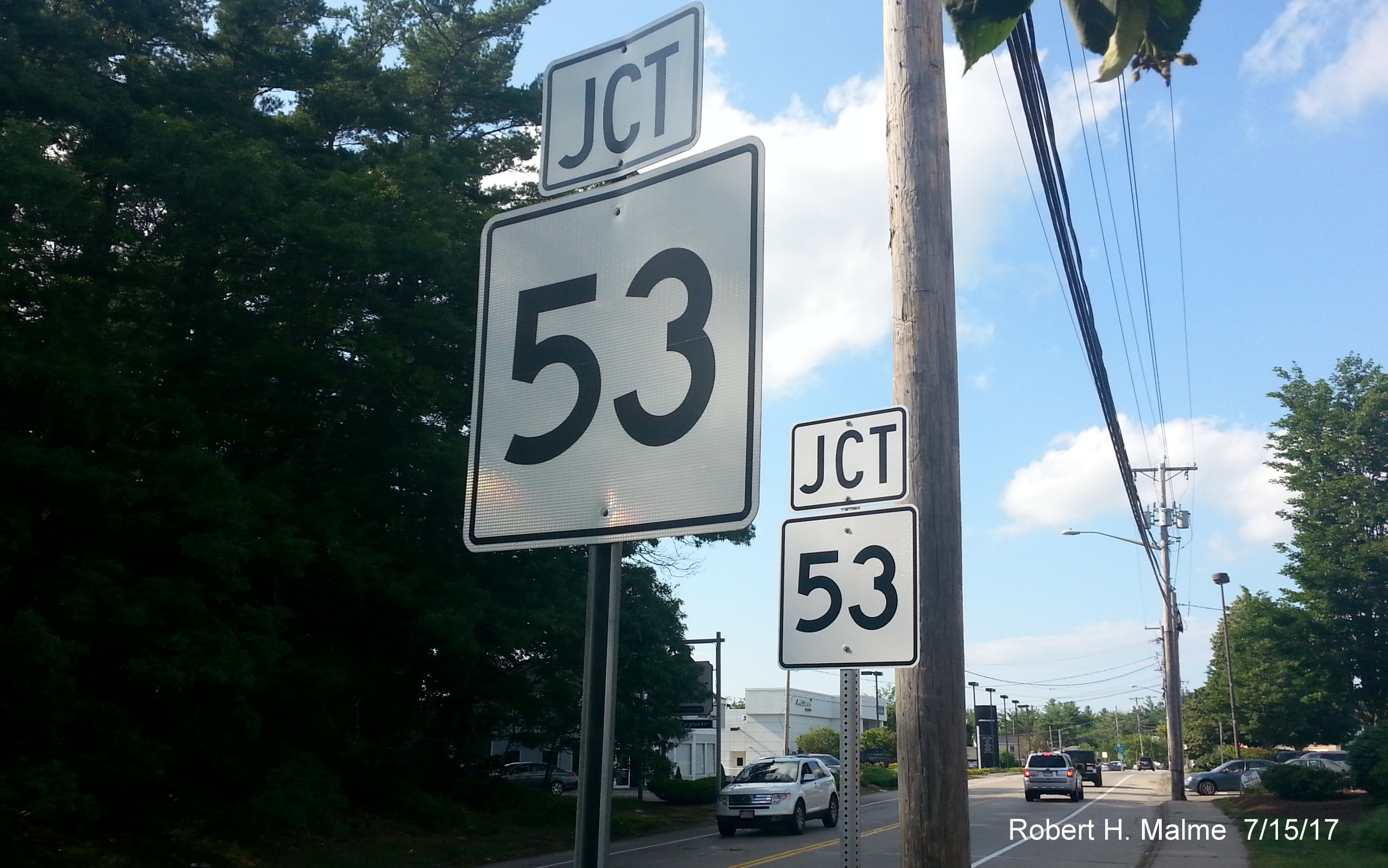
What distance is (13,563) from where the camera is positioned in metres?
16.0

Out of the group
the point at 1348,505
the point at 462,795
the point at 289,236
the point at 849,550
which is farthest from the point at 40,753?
the point at 1348,505

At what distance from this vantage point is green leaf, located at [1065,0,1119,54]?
16.3ft

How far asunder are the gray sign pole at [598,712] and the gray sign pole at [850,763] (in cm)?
319

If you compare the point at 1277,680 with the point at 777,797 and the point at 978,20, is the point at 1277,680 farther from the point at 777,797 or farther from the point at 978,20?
the point at 978,20

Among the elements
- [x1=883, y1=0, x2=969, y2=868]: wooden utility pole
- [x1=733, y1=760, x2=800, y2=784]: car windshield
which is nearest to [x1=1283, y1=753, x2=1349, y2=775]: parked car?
[x1=733, y1=760, x2=800, y2=784]: car windshield

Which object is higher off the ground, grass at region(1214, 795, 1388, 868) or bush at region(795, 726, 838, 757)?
grass at region(1214, 795, 1388, 868)

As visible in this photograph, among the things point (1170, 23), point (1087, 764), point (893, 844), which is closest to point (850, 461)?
point (1170, 23)

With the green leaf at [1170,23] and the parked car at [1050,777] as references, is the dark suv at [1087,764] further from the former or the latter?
the green leaf at [1170,23]

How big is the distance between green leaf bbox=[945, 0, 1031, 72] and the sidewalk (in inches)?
657

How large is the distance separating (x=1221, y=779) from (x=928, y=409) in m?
45.3

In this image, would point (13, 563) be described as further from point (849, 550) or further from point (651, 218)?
point (651, 218)

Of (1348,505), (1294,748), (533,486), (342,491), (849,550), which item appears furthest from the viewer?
(1294,748)

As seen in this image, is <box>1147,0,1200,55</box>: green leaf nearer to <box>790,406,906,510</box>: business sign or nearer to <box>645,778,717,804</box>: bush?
<box>790,406,906,510</box>: business sign

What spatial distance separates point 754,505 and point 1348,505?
50.6 m
